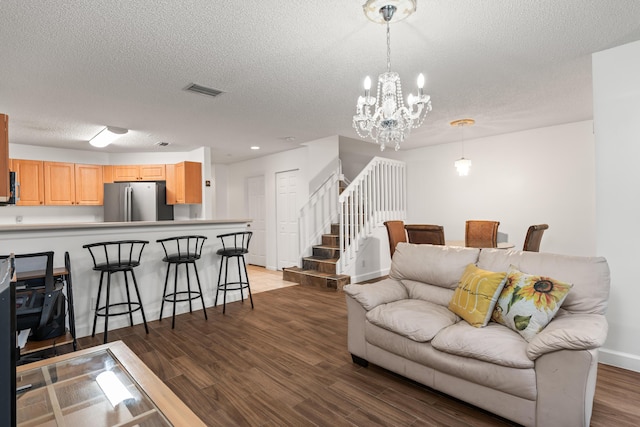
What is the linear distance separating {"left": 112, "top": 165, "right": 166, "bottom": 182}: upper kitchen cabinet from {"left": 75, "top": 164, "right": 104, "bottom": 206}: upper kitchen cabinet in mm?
275

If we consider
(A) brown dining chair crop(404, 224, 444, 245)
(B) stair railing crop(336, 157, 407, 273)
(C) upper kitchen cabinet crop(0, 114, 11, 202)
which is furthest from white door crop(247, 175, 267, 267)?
(C) upper kitchen cabinet crop(0, 114, 11, 202)

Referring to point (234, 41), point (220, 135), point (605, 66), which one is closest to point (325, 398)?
point (234, 41)

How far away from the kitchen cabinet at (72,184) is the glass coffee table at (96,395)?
5.30 m

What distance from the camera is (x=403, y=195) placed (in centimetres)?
675

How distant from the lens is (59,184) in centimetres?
567

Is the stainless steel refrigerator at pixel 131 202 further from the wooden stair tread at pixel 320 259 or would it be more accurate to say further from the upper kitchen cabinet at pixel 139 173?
the wooden stair tread at pixel 320 259

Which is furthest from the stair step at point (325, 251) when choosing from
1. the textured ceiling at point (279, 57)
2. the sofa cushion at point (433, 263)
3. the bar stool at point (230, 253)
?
the sofa cushion at point (433, 263)

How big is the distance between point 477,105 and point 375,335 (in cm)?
311

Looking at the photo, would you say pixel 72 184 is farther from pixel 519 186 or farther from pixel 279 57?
pixel 519 186

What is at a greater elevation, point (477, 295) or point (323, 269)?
point (477, 295)

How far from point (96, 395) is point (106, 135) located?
454 cm

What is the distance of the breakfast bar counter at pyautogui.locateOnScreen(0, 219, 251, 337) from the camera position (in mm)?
3109

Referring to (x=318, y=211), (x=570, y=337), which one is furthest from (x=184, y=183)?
(x=570, y=337)

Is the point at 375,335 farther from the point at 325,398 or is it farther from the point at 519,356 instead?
the point at 519,356
